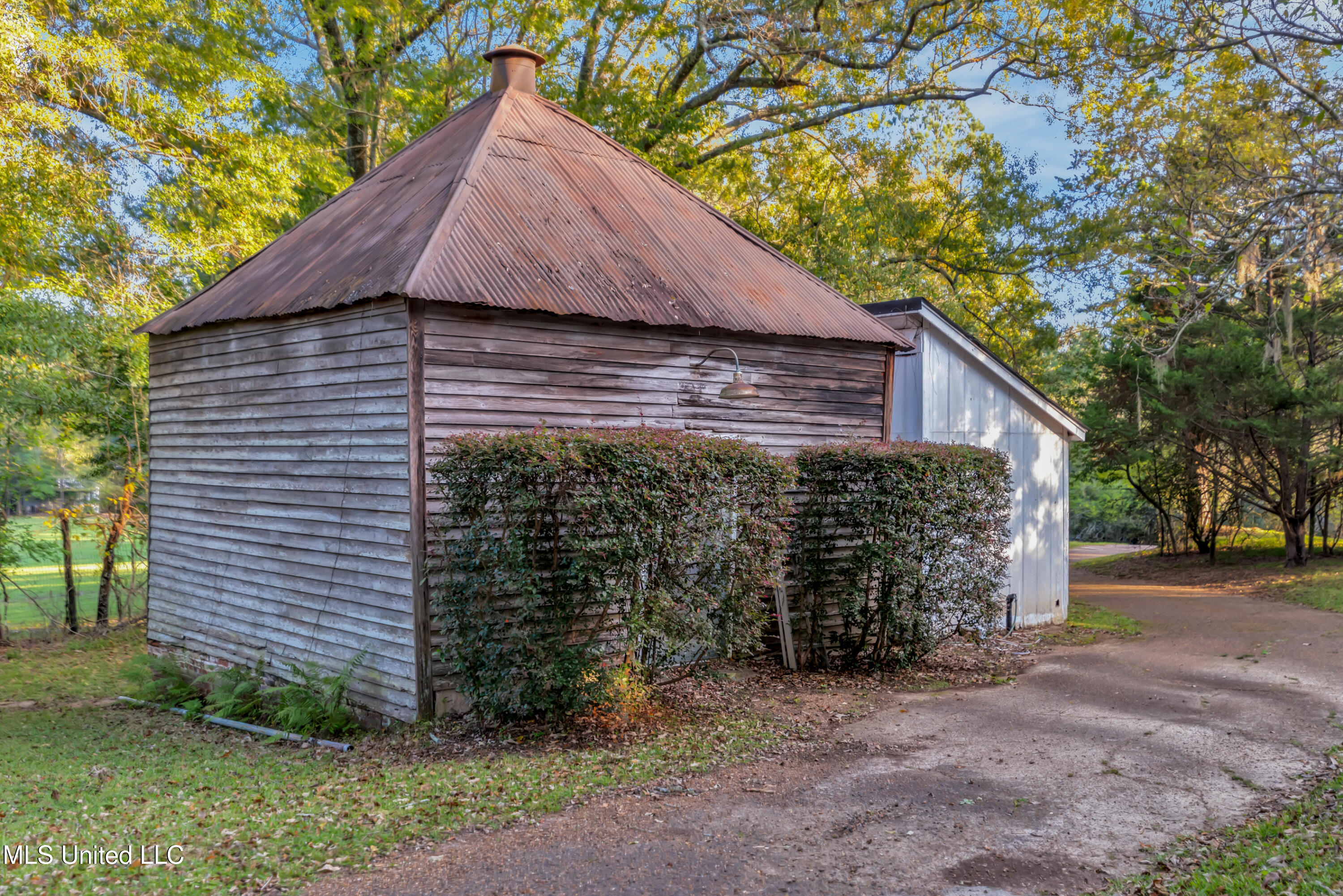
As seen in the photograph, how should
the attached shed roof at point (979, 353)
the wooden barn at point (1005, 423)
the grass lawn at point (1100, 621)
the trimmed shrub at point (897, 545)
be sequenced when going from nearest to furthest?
the trimmed shrub at point (897, 545)
the attached shed roof at point (979, 353)
the wooden barn at point (1005, 423)
the grass lawn at point (1100, 621)

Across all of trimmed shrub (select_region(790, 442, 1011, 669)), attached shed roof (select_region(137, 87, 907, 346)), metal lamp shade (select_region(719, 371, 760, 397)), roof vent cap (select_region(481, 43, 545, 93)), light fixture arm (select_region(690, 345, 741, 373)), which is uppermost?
roof vent cap (select_region(481, 43, 545, 93))

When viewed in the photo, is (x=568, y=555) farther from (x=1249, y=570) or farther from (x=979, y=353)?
(x=1249, y=570)

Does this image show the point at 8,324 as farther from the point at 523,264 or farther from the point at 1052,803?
the point at 1052,803

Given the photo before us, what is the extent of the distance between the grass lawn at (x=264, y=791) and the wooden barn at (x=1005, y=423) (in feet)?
20.0

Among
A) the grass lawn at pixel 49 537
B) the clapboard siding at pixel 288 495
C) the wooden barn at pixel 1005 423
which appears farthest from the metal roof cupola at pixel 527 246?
the grass lawn at pixel 49 537

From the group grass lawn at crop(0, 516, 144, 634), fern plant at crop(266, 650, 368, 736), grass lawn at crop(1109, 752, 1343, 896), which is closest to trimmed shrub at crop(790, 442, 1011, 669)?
grass lawn at crop(1109, 752, 1343, 896)

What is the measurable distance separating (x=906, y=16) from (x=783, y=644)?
1324cm

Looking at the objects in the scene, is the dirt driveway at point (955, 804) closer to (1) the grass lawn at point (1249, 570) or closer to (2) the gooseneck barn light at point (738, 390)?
(2) the gooseneck barn light at point (738, 390)

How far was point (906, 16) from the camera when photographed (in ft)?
56.8

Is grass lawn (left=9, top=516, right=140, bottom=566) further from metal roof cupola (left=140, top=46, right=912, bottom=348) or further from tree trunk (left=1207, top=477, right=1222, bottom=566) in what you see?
tree trunk (left=1207, top=477, right=1222, bottom=566)

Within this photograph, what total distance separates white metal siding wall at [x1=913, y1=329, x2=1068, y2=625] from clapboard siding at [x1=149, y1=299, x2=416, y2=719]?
7.39 metres

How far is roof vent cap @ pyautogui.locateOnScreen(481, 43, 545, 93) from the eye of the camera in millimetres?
11281

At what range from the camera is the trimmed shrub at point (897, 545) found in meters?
9.27

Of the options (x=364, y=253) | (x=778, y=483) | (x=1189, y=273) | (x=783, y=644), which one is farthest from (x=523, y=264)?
(x=1189, y=273)
